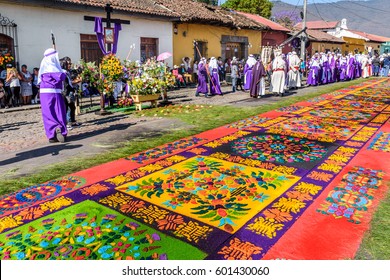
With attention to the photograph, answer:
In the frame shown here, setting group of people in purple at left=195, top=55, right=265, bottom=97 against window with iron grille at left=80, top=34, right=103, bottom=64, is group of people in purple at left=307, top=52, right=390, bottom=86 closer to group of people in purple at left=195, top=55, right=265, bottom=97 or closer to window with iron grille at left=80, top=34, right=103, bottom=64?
group of people in purple at left=195, top=55, right=265, bottom=97

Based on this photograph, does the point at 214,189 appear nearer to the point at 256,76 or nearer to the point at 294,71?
the point at 256,76

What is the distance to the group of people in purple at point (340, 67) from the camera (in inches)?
Result: 749

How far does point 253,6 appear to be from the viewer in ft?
134

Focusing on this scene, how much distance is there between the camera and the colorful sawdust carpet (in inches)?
118

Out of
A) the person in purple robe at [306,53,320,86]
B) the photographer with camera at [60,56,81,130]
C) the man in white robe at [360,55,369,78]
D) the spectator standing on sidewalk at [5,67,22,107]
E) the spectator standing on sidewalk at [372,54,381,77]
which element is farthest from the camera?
the spectator standing on sidewalk at [372,54,381,77]

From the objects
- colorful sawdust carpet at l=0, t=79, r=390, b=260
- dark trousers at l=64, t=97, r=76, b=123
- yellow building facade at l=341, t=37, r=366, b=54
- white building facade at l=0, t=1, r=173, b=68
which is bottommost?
colorful sawdust carpet at l=0, t=79, r=390, b=260

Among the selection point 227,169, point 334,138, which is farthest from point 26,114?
point 334,138

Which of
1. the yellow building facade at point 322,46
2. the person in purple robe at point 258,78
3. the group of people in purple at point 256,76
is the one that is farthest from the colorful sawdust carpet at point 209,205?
the yellow building facade at point 322,46

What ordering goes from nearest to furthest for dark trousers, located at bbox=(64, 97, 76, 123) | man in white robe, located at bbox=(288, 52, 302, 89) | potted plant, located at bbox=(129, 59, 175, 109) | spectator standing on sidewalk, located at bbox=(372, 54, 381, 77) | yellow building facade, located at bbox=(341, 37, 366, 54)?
dark trousers, located at bbox=(64, 97, 76, 123)
potted plant, located at bbox=(129, 59, 175, 109)
man in white robe, located at bbox=(288, 52, 302, 89)
spectator standing on sidewalk, located at bbox=(372, 54, 381, 77)
yellow building facade, located at bbox=(341, 37, 366, 54)

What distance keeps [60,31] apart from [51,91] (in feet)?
25.4

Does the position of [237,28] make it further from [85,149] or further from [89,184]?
[89,184]

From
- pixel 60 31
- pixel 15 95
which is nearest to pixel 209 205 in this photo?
pixel 15 95

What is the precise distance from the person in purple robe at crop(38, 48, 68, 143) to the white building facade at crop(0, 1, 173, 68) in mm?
6279

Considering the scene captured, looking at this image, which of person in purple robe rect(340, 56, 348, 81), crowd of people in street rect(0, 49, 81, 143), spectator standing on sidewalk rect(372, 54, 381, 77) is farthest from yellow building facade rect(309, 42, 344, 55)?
crowd of people in street rect(0, 49, 81, 143)
